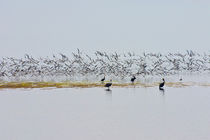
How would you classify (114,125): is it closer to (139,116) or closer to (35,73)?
(139,116)

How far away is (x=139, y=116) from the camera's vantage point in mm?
18812

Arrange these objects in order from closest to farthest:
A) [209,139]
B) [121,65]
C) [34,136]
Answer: [209,139] → [34,136] → [121,65]

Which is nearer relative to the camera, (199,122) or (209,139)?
(209,139)

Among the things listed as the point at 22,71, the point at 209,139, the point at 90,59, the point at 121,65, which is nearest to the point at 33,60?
the point at 22,71

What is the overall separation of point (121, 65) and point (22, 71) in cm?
2506

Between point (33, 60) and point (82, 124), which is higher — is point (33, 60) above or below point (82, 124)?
above

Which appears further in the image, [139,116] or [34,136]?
[139,116]

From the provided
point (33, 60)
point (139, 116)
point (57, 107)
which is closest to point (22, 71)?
point (33, 60)

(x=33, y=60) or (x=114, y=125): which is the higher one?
(x=33, y=60)

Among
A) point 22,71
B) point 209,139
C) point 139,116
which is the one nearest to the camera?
point 209,139

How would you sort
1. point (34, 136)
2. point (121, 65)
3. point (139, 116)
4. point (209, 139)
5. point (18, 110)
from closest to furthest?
point (209, 139) < point (34, 136) < point (139, 116) < point (18, 110) < point (121, 65)

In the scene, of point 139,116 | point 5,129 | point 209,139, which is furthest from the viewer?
point 139,116

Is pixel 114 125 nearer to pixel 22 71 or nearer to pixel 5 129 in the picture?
pixel 5 129

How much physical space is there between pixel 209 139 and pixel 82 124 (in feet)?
21.5
